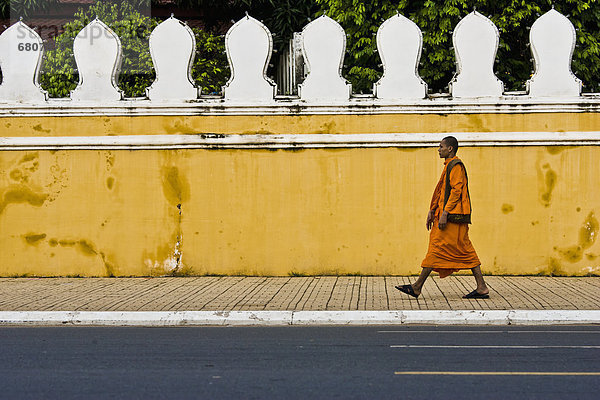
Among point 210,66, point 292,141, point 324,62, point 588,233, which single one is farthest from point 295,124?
point 210,66

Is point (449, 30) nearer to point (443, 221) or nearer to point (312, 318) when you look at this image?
point (443, 221)

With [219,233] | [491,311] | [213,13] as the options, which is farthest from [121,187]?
[213,13]

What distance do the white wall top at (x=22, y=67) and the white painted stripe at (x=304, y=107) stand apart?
0.18 metres

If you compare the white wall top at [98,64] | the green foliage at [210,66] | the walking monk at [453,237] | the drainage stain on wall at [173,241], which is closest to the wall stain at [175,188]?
the drainage stain on wall at [173,241]


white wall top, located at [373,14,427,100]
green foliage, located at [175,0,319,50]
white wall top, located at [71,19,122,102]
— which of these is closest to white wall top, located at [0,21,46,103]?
white wall top, located at [71,19,122,102]

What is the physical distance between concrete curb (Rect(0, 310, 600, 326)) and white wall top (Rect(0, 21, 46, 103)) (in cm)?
429

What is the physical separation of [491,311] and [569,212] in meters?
3.39

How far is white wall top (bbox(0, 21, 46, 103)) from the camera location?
12.1m

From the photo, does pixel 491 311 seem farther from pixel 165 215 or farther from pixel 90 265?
pixel 90 265

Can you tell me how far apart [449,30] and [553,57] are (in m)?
11.5

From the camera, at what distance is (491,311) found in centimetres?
888

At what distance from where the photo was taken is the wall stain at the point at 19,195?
12.1 m

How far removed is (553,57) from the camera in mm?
11719
